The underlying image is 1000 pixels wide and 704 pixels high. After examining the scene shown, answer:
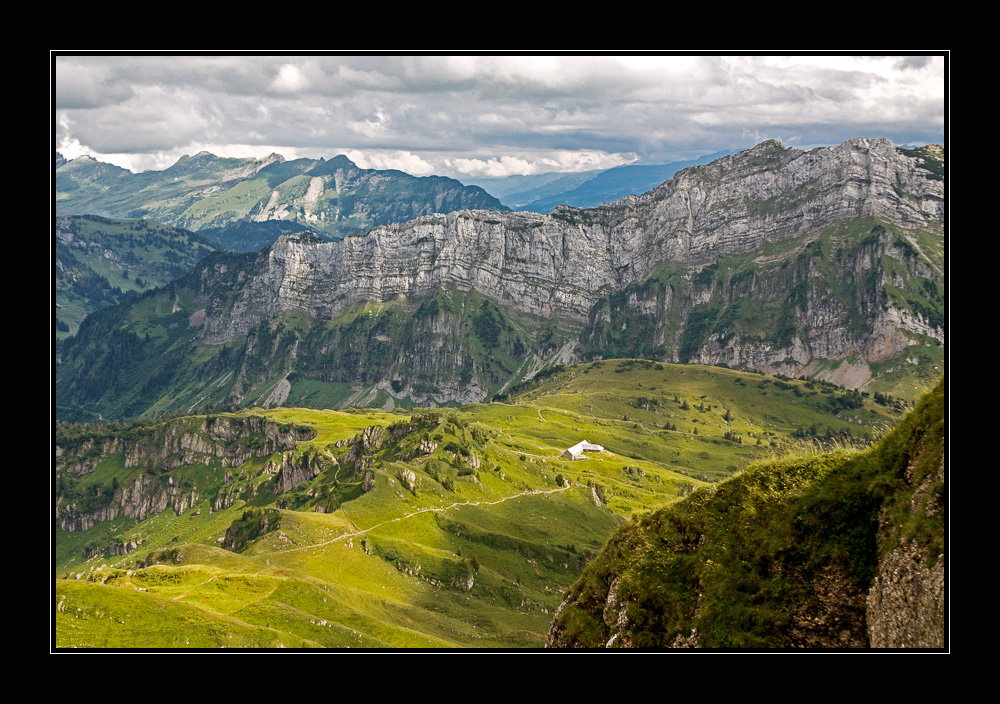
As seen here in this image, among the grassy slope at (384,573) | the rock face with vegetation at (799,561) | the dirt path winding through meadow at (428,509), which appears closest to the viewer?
the rock face with vegetation at (799,561)

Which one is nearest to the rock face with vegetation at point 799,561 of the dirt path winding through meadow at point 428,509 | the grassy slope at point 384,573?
the grassy slope at point 384,573

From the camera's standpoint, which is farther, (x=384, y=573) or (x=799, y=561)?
(x=384, y=573)

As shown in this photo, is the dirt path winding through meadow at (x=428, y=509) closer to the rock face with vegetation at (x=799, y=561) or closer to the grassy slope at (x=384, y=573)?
the grassy slope at (x=384, y=573)

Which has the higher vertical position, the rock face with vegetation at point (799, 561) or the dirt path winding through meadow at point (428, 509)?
the rock face with vegetation at point (799, 561)

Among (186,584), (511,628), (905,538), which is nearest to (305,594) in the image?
(186,584)

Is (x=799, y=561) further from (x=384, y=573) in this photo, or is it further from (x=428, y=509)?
(x=428, y=509)

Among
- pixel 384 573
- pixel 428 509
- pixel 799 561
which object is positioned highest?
pixel 799 561

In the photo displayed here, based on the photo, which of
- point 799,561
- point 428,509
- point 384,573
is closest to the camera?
point 799,561

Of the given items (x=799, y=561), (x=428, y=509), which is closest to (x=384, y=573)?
(x=428, y=509)
